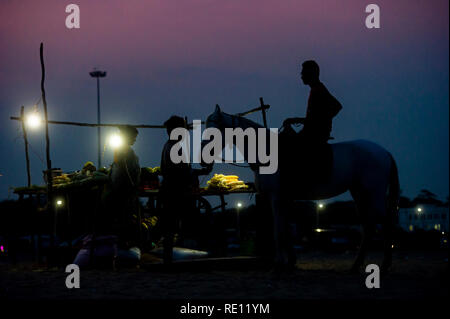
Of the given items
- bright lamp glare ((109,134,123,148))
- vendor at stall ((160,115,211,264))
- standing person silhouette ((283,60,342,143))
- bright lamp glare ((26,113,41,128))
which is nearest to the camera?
standing person silhouette ((283,60,342,143))

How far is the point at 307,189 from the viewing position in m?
8.57

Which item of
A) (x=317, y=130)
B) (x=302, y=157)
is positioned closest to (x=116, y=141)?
(x=302, y=157)

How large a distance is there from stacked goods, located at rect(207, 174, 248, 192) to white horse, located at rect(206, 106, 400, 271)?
1889 millimetres

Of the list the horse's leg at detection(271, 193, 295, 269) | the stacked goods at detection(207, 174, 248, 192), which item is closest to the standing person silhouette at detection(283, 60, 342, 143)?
the horse's leg at detection(271, 193, 295, 269)

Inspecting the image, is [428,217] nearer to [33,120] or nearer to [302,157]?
[33,120]

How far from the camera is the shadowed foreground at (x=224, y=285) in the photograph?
19.3ft

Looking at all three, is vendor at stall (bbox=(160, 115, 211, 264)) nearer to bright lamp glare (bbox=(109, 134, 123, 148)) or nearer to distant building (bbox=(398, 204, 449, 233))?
bright lamp glare (bbox=(109, 134, 123, 148))

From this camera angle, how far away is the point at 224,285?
702cm

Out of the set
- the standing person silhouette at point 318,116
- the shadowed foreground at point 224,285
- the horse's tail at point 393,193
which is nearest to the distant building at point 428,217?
the horse's tail at point 393,193

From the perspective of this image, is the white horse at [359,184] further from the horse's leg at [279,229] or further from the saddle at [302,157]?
the saddle at [302,157]

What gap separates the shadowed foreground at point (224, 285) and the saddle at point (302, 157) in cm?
161

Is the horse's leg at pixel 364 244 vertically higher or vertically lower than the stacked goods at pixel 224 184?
lower

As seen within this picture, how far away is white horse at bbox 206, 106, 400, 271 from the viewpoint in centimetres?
840
